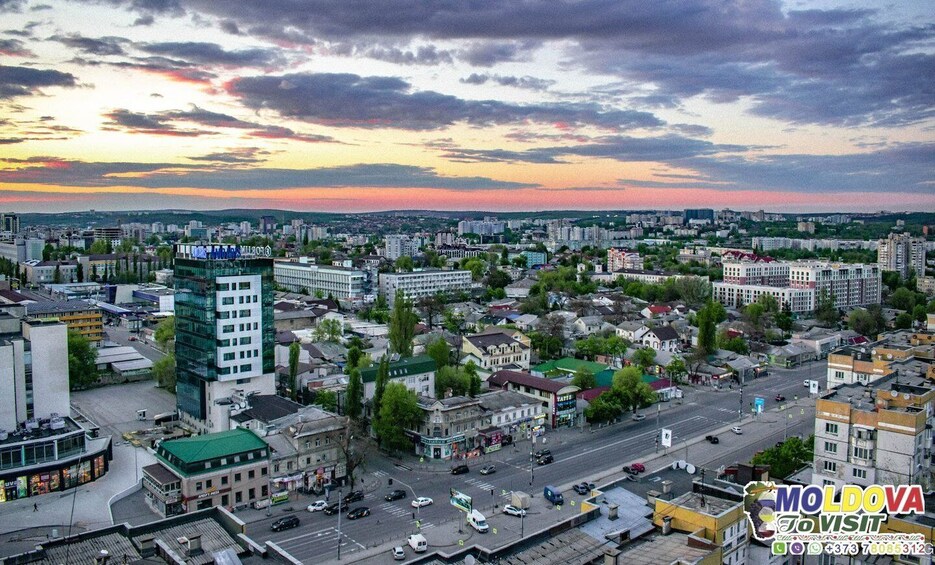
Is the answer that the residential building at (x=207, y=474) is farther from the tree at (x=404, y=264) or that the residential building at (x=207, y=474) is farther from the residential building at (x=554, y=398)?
the tree at (x=404, y=264)

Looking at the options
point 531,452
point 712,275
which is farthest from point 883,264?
point 531,452

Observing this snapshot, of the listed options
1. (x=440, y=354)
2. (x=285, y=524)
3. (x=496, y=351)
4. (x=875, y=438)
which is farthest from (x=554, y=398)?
(x=285, y=524)

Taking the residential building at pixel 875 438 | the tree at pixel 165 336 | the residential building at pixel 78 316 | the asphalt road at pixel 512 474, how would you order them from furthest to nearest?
the residential building at pixel 78 316 → the tree at pixel 165 336 → the asphalt road at pixel 512 474 → the residential building at pixel 875 438

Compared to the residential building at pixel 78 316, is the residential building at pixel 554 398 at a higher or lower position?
lower

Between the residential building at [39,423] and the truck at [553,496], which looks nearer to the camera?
the truck at [553,496]

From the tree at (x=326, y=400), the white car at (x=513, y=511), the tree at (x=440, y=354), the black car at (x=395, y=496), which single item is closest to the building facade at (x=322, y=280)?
the tree at (x=440, y=354)

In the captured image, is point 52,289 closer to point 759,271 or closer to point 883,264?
point 759,271

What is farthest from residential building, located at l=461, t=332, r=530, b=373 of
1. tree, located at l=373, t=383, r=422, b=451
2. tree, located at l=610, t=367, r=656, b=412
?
tree, located at l=373, t=383, r=422, b=451

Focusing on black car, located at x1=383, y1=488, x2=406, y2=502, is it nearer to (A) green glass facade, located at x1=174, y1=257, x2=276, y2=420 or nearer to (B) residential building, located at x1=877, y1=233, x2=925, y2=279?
(A) green glass facade, located at x1=174, y1=257, x2=276, y2=420

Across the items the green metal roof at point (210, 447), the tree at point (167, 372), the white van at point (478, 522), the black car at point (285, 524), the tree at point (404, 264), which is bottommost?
the black car at point (285, 524)
